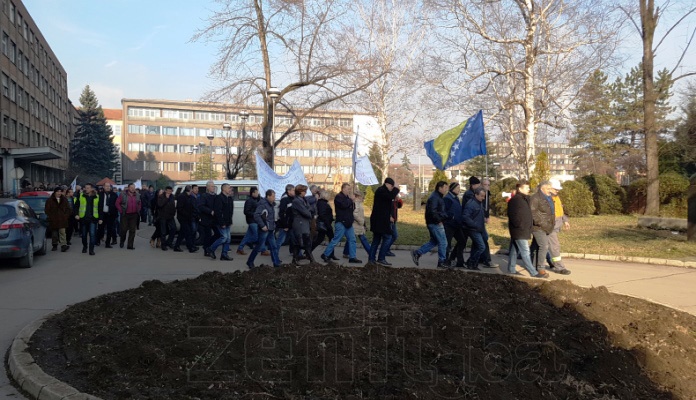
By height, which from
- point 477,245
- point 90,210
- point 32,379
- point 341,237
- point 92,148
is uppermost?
point 92,148

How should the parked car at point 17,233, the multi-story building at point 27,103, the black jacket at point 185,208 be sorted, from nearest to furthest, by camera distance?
1. the parked car at point 17,233
2. the black jacket at point 185,208
3. the multi-story building at point 27,103

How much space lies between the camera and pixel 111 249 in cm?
1628

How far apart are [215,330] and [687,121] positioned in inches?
1205

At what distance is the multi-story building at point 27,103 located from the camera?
35.3 m

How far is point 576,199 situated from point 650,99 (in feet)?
17.9

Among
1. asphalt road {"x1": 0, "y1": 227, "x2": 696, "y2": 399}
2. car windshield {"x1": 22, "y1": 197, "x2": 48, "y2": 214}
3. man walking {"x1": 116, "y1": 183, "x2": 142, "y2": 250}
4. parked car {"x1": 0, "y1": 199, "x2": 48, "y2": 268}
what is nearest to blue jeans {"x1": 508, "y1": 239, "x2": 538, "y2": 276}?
asphalt road {"x1": 0, "y1": 227, "x2": 696, "y2": 399}

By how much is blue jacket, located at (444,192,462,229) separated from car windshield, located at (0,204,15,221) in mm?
9249

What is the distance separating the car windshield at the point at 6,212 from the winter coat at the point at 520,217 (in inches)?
406

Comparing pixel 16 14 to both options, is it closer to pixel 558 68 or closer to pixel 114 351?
pixel 558 68

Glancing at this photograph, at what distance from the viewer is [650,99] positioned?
1000 inches

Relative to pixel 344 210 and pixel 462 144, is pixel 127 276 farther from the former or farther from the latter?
pixel 462 144

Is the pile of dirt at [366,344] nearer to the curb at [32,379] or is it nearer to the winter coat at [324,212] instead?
the curb at [32,379]

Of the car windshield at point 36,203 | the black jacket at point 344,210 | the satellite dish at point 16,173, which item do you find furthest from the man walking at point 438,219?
the satellite dish at point 16,173

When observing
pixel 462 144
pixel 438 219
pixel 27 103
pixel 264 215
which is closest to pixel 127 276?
pixel 264 215
